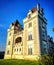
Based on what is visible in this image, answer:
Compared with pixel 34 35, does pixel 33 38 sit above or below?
below

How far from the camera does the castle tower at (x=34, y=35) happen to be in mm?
24422

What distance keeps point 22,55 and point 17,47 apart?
173 inches

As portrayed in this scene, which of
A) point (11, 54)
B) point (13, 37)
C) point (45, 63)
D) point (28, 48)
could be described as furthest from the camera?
point (13, 37)

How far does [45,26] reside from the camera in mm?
29797

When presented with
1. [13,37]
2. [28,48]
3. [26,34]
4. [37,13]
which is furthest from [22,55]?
[37,13]

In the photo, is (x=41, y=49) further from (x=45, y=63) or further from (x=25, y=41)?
(x=45, y=63)

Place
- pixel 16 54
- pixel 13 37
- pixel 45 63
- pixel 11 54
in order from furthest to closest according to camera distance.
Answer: pixel 13 37, pixel 11 54, pixel 16 54, pixel 45 63

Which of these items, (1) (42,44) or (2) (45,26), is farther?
(2) (45,26)

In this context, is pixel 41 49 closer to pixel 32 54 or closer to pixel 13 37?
pixel 32 54

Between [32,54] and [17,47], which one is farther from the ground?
[17,47]

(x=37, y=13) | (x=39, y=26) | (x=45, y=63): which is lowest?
(x=45, y=63)

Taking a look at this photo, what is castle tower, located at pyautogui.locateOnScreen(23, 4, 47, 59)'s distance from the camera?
24422 millimetres

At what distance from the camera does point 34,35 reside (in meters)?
25.9

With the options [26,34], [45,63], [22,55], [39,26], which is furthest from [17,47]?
[45,63]
